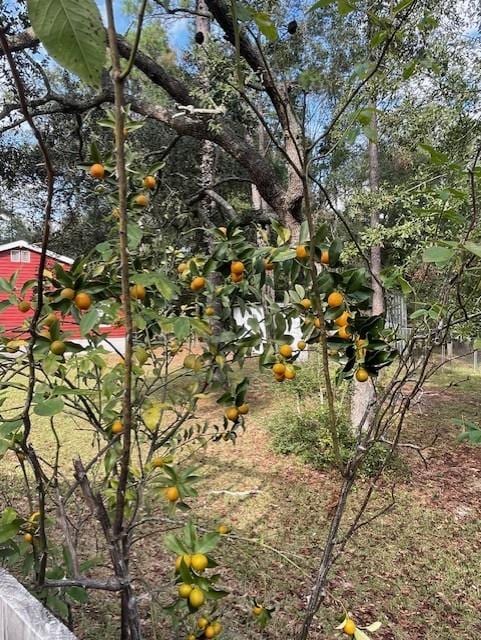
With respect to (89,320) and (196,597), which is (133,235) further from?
(196,597)

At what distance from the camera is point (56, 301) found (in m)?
0.85

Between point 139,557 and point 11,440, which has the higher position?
point 11,440

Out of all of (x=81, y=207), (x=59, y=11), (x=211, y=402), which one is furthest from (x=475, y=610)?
(x=81, y=207)

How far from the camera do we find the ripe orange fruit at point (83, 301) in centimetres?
84

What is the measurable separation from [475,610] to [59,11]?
2.82 meters

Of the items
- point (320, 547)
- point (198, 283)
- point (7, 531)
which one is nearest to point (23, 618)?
point (7, 531)

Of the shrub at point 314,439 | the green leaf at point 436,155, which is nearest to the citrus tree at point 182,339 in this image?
the green leaf at point 436,155

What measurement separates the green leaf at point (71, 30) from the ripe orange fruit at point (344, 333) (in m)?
0.66

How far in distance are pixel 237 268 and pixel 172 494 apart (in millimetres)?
454

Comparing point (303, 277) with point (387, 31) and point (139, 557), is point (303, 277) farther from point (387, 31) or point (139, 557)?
point (139, 557)

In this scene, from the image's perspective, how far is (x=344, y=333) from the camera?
0.88 m

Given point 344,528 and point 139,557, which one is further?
point 344,528

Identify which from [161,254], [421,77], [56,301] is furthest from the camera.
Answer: [421,77]

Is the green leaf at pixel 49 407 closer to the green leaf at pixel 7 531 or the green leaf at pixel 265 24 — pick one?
the green leaf at pixel 7 531
